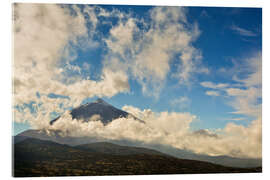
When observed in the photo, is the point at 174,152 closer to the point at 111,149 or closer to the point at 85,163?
the point at 111,149

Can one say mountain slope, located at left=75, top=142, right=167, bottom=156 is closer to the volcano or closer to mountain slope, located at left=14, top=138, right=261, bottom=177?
mountain slope, located at left=14, top=138, right=261, bottom=177

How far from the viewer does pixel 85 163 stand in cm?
773

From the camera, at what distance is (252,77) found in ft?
27.5

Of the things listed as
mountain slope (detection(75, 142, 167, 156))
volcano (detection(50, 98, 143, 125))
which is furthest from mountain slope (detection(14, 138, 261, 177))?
volcano (detection(50, 98, 143, 125))

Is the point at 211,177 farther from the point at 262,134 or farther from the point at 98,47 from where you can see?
the point at 98,47

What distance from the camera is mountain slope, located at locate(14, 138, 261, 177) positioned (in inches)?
292

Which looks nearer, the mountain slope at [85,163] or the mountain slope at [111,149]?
the mountain slope at [85,163]

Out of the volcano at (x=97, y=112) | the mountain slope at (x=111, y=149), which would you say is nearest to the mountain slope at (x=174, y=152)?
the mountain slope at (x=111, y=149)

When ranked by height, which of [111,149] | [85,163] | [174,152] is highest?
[111,149]

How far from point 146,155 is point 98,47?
12.0ft

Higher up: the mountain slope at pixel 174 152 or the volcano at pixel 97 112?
the volcano at pixel 97 112

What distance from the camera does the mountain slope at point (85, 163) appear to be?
741 centimetres

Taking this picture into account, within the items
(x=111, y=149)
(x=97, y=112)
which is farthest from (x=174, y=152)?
(x=97, y=112)

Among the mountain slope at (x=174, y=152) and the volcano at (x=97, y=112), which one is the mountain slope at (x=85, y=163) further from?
the volcano at (x=97, y=112)
